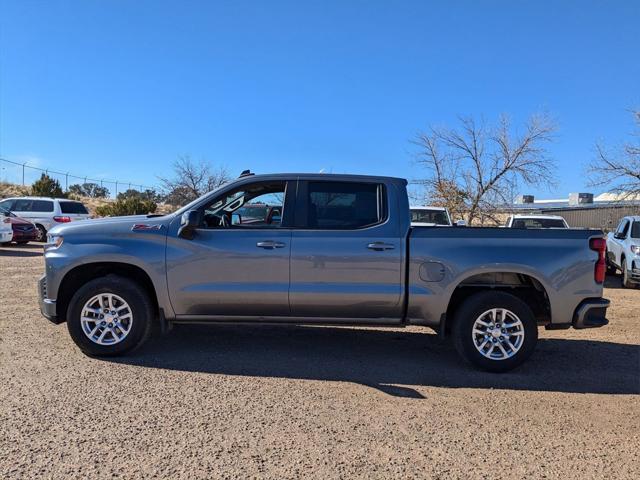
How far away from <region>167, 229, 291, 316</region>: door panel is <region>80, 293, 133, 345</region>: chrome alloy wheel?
0.54 m

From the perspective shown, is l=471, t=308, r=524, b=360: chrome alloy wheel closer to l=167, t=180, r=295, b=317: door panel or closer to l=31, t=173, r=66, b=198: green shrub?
l=167, t=180, r=295, b=317: door panel

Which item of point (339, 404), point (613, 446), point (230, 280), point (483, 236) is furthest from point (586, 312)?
point (230, 280)

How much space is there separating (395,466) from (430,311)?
2.17m

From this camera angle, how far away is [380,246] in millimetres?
5254

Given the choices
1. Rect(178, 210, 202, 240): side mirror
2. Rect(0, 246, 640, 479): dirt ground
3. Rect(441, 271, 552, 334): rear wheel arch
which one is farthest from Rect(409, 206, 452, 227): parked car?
Rect(178, 210, 202, 240): side mirror

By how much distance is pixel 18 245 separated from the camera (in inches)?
783

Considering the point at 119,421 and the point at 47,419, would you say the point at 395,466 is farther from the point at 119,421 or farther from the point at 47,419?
the point at 47,419

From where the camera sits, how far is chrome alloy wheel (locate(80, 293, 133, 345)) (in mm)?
5371

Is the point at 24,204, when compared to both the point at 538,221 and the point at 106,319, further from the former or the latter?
the point at 538,221

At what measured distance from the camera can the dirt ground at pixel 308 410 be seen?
3.36m

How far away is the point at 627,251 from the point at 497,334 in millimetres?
9027

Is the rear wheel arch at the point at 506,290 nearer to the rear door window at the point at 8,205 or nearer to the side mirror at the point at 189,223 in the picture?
the side mirror at the point at 189,223

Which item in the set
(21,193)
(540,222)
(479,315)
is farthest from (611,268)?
(21,193)

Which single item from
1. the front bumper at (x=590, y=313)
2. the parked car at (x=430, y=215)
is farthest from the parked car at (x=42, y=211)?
the front bumper at (x=590, y=313)
